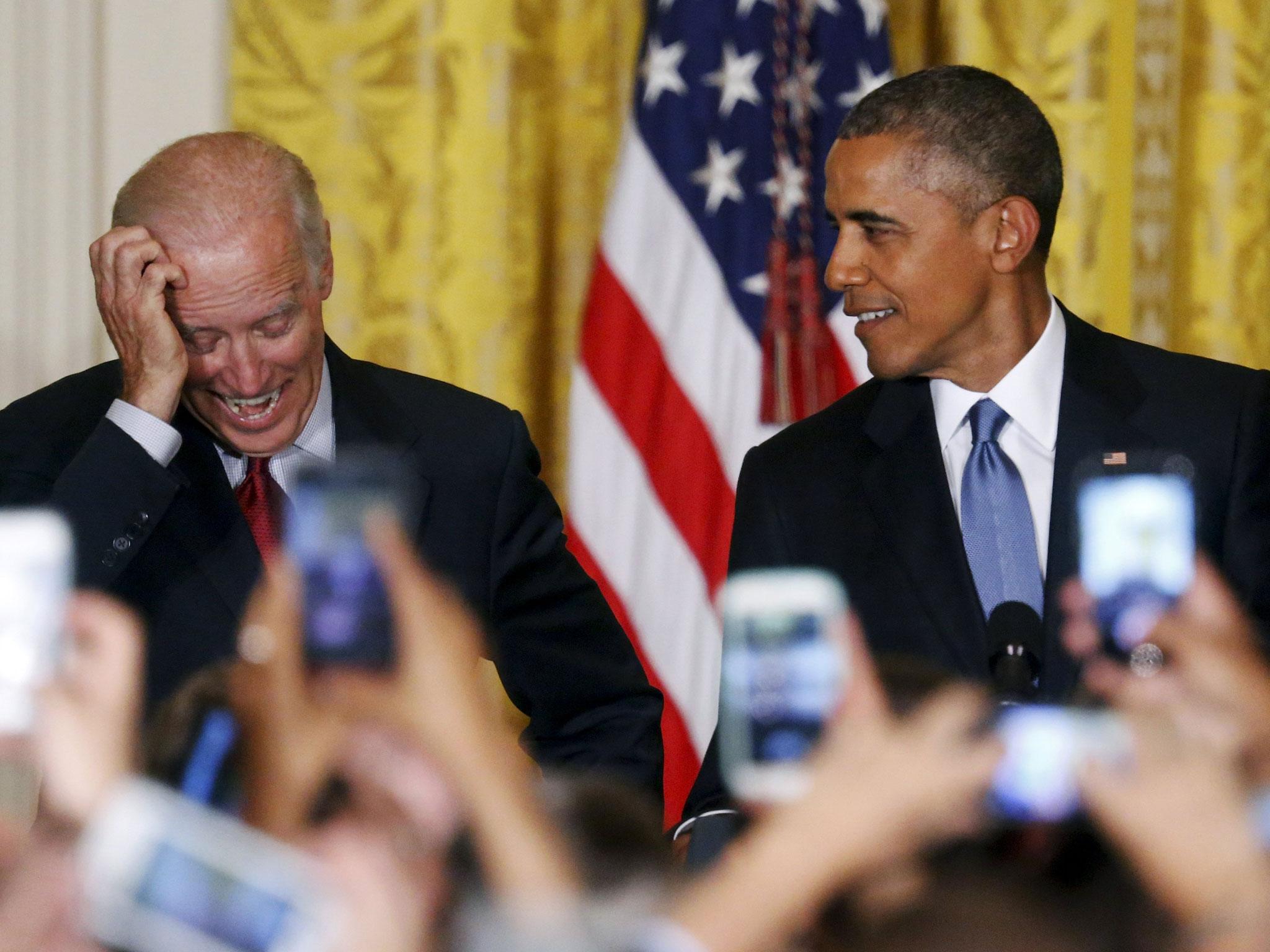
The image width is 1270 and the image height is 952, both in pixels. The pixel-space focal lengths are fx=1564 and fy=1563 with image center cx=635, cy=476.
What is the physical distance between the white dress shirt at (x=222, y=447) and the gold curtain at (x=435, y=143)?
49.9 inches

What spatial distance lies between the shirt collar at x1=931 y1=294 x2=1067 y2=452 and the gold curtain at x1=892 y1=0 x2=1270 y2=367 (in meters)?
1.14

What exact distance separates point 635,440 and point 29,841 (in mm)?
1797

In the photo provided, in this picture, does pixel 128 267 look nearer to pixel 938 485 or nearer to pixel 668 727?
pixel 938 485

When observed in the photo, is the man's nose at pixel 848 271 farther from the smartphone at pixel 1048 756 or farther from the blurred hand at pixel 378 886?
the blurred hand at pixel 378 886

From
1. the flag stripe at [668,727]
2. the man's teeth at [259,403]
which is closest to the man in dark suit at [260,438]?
the man's teeth at [259,403]

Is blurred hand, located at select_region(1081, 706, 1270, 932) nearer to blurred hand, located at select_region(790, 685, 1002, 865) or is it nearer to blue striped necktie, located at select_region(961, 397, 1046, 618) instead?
blurred hand, located at select_region(790, 685, 1002, 865)

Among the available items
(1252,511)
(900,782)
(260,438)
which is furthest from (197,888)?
(1252,511)

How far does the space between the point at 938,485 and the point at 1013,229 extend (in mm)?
471

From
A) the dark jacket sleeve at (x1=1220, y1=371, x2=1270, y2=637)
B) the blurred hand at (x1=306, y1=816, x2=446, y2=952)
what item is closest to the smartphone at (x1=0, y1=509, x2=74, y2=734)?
the blurred hand at (x1=306, y1=816, x2=446, y2=952)

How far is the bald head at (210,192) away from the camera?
62.0 inches

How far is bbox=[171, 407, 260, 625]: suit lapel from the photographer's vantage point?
128cm

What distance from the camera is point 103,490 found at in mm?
1290

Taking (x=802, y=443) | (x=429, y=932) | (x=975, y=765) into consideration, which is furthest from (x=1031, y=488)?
(x=429, y=932)

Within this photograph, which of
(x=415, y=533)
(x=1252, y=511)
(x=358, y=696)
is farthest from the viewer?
(x=1252, y=511)
